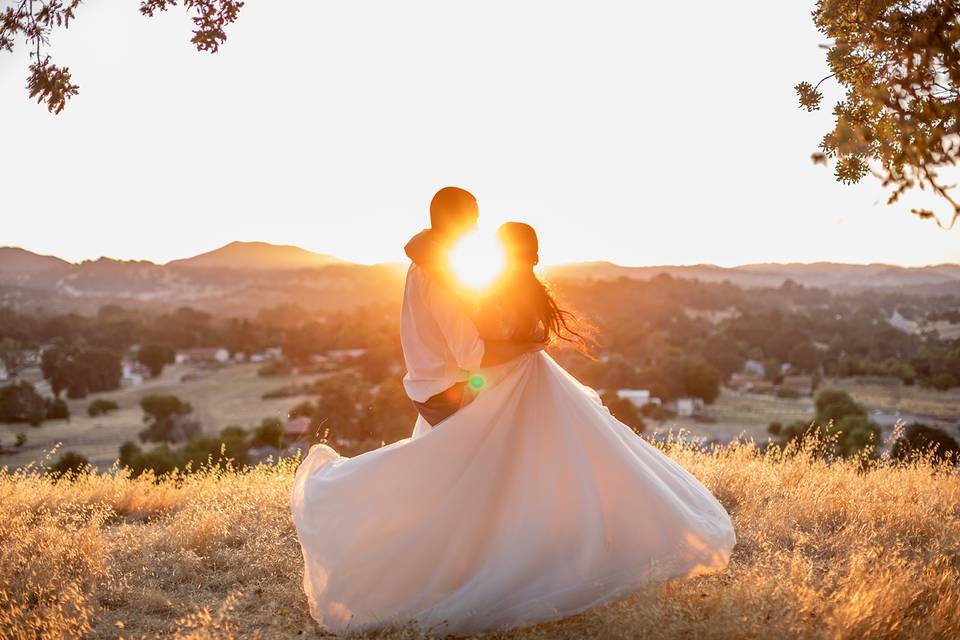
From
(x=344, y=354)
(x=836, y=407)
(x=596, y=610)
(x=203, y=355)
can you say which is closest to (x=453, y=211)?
(x=596, y=610)

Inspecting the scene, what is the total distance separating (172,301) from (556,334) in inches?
2860

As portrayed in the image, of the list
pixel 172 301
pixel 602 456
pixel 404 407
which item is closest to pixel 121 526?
pixel 602 456

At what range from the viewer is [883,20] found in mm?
3959

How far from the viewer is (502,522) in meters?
4.04

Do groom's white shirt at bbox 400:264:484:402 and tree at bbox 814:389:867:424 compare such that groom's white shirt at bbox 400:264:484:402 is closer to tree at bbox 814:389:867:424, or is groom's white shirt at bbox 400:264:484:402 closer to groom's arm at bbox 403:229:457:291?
groom's arm at bbox 403:229:457:291

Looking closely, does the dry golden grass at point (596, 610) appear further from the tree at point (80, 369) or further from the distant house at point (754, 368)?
the tree at point (80, 369)

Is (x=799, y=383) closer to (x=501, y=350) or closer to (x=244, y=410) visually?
(x=244, y=410)

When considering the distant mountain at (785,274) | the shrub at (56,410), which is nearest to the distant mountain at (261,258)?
the distant mountain at (785,274)

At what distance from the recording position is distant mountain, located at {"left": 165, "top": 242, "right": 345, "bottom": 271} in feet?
254

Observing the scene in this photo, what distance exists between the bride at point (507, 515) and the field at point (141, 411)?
28704mm

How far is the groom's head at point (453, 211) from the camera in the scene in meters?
4.03

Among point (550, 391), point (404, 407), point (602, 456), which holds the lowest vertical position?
point (404, 407)

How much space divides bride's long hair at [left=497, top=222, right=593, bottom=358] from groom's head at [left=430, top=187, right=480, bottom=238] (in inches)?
8.3

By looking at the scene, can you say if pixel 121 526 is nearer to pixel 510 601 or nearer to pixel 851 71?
pixel 510 601
